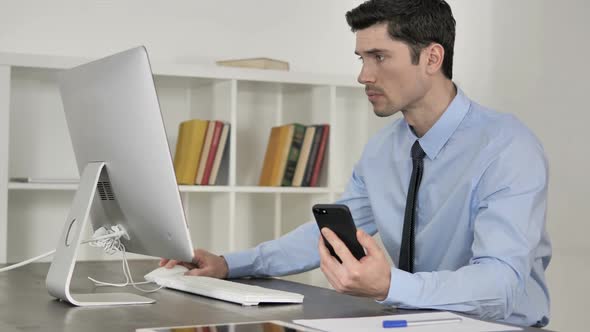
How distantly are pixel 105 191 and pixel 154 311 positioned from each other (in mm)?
358

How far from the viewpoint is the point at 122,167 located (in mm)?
1785

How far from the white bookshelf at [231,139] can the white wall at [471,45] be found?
7.9 inches

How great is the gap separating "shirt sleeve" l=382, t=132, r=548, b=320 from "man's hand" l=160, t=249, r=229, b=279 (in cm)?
65

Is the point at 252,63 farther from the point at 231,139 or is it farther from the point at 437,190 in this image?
the point at 437,190

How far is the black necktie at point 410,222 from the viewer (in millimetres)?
2064

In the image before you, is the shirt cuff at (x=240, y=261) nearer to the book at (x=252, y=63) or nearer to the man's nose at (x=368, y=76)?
the man's nose at (x=368, y=76)

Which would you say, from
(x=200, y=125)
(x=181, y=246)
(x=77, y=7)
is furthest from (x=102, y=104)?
(x=77, y=7)

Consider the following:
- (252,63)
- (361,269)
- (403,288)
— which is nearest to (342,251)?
(361,269)

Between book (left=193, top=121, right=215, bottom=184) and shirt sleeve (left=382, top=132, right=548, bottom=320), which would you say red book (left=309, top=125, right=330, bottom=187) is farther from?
shirt sleeve (left=382, top=132, right=548, bottom=320)

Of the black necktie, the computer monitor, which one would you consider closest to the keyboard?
the computer monitor

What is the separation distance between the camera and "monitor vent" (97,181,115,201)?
73.6 inches

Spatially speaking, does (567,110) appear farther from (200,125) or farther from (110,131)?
(110,131)

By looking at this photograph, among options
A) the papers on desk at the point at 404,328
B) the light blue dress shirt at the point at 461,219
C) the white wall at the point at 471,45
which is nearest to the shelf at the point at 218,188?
the white wall at the point at 471,45

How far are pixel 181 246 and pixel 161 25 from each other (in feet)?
7.72
